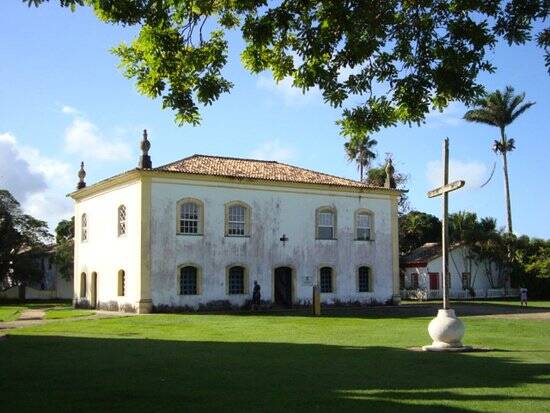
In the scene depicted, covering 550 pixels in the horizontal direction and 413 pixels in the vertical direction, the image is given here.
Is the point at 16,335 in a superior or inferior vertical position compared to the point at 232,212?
inferior

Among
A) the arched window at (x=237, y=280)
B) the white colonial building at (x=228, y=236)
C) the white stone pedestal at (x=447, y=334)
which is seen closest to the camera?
the white stone pedestal at (x=447, y=334)

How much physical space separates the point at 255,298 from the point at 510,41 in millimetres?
22656

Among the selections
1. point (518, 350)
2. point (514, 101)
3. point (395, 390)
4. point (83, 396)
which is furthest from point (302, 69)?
point (514, 101)

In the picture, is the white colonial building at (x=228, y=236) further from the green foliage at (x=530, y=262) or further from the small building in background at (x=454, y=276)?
the green foliage at (x=530, y=262)

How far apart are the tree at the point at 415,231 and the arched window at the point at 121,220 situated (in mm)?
28099

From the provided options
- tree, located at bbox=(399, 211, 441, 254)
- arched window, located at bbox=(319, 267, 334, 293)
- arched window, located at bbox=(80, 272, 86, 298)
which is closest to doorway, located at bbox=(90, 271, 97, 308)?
arched window, located at bbox=(80, 272, 86, 298)

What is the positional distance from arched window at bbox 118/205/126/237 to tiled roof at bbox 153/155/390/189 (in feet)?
8.83

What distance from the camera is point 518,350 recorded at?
13297mm

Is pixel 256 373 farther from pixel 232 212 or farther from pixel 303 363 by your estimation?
pixel 232 212

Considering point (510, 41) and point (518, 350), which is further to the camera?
point (518, 350)

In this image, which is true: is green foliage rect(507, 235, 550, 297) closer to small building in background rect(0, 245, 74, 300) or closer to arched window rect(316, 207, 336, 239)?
arched window rect(316, 207, 336, 239)

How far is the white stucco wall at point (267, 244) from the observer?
1155 inches

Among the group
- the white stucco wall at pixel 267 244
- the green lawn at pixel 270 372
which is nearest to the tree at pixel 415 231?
the white stucco wall at pixel 267 244

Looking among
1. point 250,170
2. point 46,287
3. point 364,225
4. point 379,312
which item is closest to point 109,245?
point 250,170
